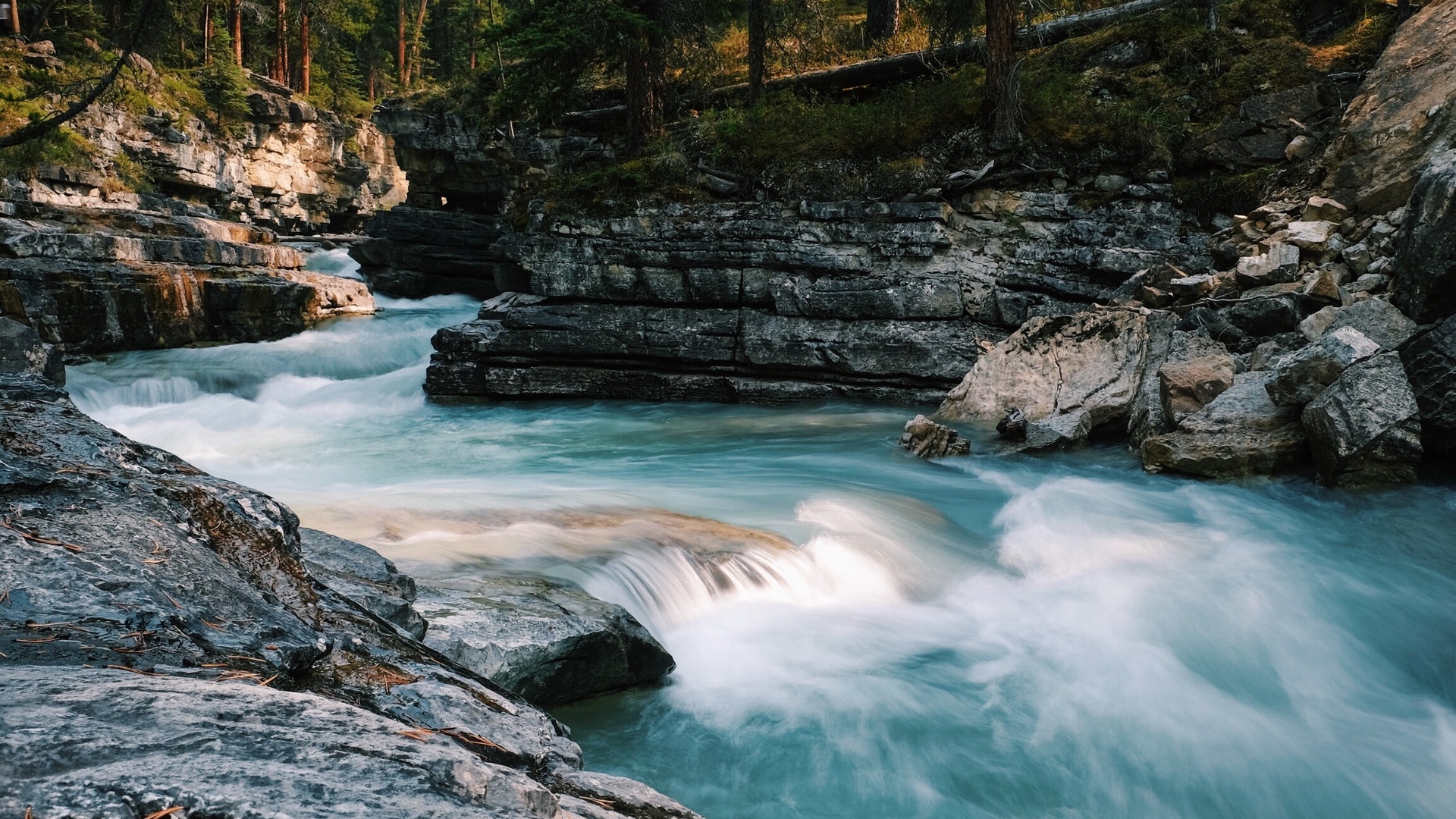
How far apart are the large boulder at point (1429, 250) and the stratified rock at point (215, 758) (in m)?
8.81

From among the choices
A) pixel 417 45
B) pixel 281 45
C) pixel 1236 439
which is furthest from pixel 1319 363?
pixel 417 45

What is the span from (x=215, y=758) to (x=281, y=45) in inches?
1602

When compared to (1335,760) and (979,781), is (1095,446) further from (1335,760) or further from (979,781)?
(979,781)

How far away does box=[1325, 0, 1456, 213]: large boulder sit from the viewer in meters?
9.38

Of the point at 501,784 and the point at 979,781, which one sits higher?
the point at 501,784

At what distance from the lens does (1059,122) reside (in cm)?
1315

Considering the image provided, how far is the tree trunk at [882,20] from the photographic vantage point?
707 inches

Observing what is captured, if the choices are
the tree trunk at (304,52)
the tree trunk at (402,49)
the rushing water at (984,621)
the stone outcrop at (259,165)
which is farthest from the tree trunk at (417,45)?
the rushing water at (984,621)

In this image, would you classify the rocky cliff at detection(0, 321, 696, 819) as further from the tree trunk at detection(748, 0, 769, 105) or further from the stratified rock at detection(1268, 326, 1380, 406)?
the tree trunk at detection(748, 0, 769, 105)

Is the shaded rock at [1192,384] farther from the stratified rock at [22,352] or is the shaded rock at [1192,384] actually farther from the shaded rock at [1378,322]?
the stratified rock at [22,352]

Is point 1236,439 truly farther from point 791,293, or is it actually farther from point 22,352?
point 22,352

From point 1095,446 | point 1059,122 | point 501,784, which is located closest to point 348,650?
point 501,784

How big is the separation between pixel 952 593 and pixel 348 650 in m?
4.43

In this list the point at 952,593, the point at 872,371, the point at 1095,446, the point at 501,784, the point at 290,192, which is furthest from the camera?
the point at 290,192
